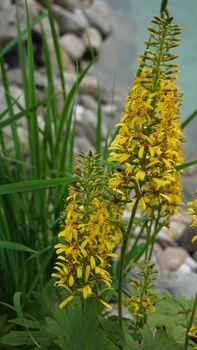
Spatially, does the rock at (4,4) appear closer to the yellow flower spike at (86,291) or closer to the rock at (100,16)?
the rock at (100,16)

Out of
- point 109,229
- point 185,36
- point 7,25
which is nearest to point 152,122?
point 109,229

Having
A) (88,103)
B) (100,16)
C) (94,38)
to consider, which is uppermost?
(100,16)

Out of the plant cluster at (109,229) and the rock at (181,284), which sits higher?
the plant cluster at (109,229)

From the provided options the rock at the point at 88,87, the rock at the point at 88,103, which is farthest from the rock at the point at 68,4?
the rock at the point at 88,103

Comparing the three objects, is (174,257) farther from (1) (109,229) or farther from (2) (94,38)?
(2) (94,38)

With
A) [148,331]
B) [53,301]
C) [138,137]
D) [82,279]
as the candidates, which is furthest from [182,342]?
[138,137]

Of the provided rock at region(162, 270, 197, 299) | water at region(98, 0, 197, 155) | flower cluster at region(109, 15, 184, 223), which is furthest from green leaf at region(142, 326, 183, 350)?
water at region(98, 0, 197, 155)
